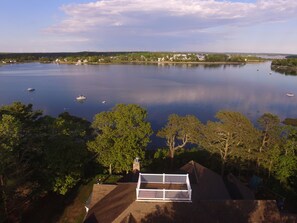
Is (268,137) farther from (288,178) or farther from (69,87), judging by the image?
(69,87)

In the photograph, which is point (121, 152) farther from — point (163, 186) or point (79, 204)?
point (163, 186)

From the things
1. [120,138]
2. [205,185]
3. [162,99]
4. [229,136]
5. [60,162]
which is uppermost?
[120,138]

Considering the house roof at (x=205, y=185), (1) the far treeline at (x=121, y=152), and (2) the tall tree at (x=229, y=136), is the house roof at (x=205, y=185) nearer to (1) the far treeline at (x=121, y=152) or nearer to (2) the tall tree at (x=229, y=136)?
(1) the far treeline at (x=121, y=152)

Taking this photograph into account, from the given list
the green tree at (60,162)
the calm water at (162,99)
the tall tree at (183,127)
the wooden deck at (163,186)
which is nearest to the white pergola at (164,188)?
the wooden deck at (163,186)

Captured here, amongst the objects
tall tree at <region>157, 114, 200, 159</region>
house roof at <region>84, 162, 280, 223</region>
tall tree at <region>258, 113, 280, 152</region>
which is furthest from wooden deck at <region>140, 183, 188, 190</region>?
tall tree at <region>258, 113, 280, 152</region>

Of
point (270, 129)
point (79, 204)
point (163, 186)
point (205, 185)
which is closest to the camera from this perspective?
point (163, 186)

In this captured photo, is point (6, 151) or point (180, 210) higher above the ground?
point (6, 151)

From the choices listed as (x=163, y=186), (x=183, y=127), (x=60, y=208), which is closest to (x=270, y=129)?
(x=183, y=127)

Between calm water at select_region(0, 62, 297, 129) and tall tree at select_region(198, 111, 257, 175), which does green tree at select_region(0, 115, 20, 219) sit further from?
calm water at select_region(0, 62, 297, 129)
